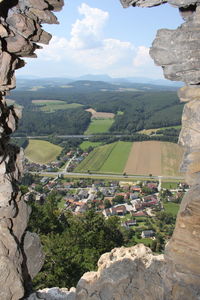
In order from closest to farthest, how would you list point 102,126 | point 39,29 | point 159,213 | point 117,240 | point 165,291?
point 39,29
point 165,291
point 117,240
point 159,213
point 102,126

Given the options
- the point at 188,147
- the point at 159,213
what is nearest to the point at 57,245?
the point at 188,147

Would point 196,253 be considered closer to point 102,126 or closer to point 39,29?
point 39,29

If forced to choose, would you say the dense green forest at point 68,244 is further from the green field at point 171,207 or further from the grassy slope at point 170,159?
the grassy slope at point 170,159

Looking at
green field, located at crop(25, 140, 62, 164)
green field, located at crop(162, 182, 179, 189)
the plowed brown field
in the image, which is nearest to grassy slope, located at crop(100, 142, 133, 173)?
the plowed brown field

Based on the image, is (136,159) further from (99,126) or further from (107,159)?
(99,126)

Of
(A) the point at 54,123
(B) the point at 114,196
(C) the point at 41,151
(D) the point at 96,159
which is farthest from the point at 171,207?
(A) the point at 54,123

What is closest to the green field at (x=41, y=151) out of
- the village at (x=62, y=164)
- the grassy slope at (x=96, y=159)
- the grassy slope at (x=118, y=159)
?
the village at (x=62, y=164)

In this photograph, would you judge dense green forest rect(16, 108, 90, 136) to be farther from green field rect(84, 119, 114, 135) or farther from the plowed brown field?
the plowed brown field
